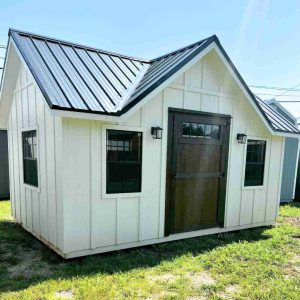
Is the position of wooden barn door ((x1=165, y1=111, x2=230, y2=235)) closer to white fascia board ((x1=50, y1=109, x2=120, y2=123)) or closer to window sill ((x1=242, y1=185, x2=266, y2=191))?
window sill ((x1=242, y1=185, x2=266, y2=191))

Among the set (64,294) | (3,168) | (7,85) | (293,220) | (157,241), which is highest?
(7,85)

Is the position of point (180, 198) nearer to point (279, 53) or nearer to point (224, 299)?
point (224, 299)

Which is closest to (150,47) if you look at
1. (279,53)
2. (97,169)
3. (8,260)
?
(279,53)

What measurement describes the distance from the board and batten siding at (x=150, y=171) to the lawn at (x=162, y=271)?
432mm

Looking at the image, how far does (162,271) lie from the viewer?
12.7 ft

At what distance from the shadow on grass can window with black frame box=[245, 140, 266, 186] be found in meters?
1.41

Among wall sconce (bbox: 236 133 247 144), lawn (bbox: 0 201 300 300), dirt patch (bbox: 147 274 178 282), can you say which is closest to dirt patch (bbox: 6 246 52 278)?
lawn (bbox: 0 201 300 300)

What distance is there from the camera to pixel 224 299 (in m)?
3.15

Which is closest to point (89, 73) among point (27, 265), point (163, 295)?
point (27, 265)

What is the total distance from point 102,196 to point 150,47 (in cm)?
1104

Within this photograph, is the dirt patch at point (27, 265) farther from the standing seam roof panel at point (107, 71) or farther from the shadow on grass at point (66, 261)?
the standing seam roof panel at point (107, 71)

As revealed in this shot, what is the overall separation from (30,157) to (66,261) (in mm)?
2483

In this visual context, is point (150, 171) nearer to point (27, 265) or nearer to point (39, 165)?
point (39, 165)

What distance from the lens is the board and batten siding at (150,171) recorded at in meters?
4.17
